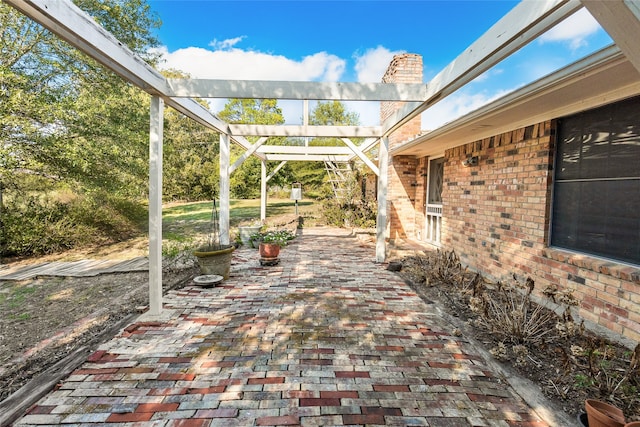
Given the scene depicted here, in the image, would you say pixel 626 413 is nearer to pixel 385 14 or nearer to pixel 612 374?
pixel 612 374

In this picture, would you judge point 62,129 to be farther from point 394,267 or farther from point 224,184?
point 394,267

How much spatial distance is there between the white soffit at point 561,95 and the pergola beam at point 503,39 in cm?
67

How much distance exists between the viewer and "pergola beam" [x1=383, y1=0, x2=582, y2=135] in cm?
181

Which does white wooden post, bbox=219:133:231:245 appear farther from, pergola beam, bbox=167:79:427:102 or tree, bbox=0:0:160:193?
pergola beam, bbox=167:79:427:102

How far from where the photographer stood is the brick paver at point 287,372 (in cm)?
197

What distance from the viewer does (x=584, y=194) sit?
344 centimetres

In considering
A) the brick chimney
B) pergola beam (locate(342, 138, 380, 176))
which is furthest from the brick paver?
the brick chimney

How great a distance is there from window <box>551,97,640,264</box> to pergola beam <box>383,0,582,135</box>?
63.4 inches

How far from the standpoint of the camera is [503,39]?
85.2 inches

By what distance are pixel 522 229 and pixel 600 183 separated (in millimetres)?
1129

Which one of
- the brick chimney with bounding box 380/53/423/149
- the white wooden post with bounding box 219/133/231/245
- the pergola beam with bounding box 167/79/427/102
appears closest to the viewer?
the pergola beam with bounding box 167/79/427/102

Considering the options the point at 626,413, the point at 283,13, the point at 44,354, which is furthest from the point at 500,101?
the point at 283,13

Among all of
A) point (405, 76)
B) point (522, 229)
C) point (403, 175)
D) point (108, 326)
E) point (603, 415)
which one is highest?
point (405, 76)

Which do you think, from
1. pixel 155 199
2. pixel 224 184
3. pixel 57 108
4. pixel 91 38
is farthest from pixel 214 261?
pixel 57 108
